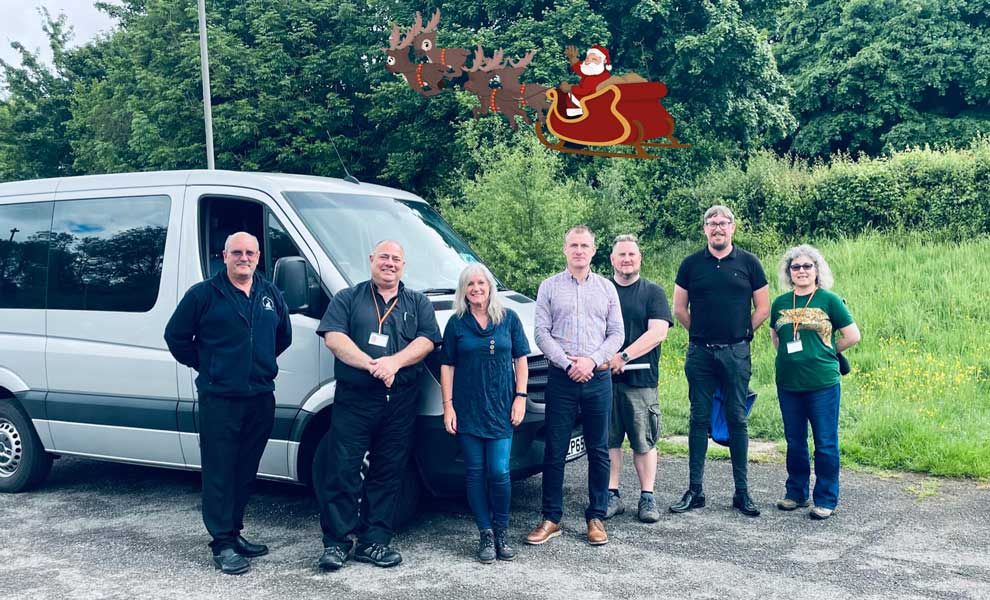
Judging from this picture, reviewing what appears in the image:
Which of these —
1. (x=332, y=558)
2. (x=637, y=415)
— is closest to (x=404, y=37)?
(x=637, y=415)

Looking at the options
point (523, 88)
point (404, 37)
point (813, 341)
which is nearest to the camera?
point (813, 341)

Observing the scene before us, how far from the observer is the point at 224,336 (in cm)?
482

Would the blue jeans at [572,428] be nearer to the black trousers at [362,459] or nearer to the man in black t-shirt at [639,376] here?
the man in black t-shirt at [639,376]

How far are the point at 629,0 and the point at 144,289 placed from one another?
18.0 meters

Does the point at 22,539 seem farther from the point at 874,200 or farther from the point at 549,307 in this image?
the point at 874,200

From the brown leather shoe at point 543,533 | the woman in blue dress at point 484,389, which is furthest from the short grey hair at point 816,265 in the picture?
the brown leather shoe at point 543,533

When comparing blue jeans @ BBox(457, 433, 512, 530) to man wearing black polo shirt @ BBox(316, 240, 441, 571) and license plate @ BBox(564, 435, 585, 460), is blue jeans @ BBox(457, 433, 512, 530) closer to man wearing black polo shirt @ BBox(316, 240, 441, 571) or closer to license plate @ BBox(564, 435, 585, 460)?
man wearing black polo shirt @ BBox(316, 240, 441, 571)

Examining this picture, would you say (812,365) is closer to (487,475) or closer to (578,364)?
(578,364)

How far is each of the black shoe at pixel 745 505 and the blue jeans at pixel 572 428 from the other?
3.56ft

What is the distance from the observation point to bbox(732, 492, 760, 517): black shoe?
18.9 ft

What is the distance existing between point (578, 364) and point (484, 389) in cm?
59

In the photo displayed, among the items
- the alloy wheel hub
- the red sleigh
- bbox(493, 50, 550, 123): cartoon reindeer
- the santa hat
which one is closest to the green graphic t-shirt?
the alloy wheel hub

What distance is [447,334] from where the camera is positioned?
493 centimetres

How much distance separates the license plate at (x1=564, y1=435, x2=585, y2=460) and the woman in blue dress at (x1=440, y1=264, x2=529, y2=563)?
0.66 m
